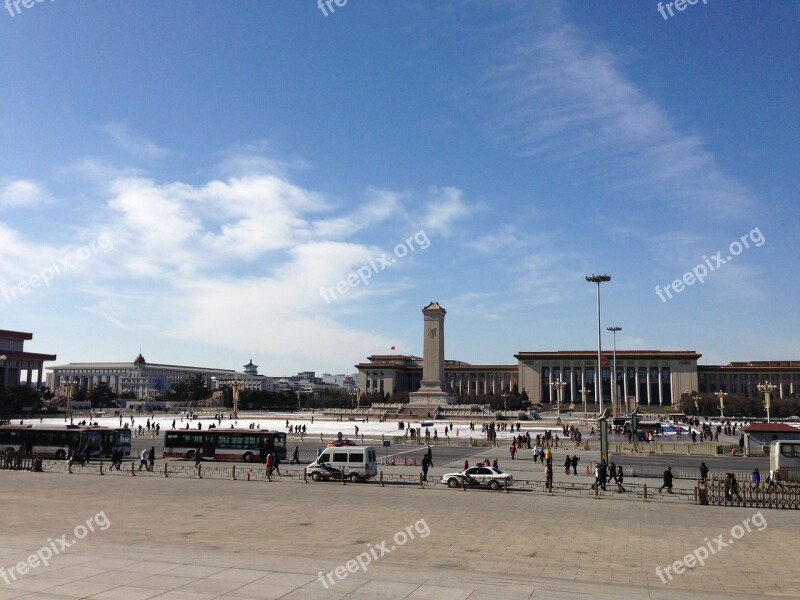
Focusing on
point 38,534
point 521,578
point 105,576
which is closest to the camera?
point 105,576

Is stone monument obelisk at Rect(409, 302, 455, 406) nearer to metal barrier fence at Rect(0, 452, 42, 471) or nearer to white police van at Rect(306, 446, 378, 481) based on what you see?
metal barrier fence at Rect(0, 452, 42, 471)

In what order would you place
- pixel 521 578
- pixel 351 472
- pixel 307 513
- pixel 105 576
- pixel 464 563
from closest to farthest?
pixel 105 576, pixel 521 578, pixel 464 563, pixel 307 513, pixel 351 472

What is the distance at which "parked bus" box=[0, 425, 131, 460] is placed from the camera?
3753 cm

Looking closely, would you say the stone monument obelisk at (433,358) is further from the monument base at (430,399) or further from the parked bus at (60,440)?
the parked bus at (60,440)

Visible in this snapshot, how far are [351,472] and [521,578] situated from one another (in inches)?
664

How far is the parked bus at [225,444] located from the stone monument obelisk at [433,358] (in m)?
69.2

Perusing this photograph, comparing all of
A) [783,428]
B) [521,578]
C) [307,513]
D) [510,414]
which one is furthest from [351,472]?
[510,414]

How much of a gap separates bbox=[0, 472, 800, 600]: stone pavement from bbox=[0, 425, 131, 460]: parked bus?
485 inches

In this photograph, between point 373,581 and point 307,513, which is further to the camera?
point 307,513

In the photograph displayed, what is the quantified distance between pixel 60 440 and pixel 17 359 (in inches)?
4561

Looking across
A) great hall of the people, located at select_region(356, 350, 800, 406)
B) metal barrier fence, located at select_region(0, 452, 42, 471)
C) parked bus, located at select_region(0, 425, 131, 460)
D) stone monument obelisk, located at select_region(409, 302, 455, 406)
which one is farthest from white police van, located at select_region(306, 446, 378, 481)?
great hall of the people, located at select_region(356, 350, 800, 406)

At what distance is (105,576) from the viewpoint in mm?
11266

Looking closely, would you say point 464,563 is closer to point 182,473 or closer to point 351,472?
point 351,472

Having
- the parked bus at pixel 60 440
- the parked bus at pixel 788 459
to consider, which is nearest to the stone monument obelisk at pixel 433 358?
the parked bus at pixel 60 440
